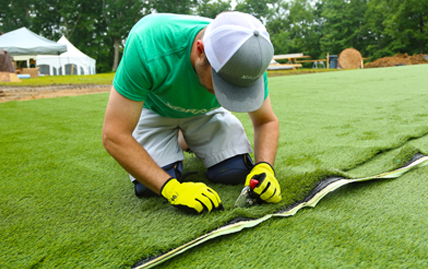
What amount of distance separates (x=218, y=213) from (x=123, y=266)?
13.7 inches

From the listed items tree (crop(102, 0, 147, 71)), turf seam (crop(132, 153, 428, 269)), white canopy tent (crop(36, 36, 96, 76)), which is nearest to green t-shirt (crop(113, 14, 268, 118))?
turf seam (crop(132, 153, 428, 269))

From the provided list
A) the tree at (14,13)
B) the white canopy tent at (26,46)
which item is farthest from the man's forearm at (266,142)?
the tree at (14,13)

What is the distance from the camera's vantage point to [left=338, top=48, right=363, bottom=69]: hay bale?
1473cm

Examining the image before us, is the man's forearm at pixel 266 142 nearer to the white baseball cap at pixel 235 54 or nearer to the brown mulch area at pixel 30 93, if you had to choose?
the white baseball cap at pixel 235 54

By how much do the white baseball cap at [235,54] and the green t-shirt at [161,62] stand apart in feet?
0.52

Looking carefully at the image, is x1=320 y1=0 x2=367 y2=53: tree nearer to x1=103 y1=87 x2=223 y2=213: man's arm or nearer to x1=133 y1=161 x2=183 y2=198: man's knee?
x1=133 y1=161 x2=183 y2=198: man's knee

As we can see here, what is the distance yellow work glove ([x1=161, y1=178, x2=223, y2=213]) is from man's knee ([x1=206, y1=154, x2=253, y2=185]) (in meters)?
0.31

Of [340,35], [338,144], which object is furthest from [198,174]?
[340,35]

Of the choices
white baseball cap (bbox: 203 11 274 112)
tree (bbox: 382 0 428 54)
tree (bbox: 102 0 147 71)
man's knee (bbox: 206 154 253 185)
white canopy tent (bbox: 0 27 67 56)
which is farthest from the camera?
tree (bbox: 102 0 147 71)

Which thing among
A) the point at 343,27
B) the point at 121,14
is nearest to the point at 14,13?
the point at 121,14

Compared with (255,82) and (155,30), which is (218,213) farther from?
(155,30)

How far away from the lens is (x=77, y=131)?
245 cm

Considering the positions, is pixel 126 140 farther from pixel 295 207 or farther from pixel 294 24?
pixel 294 24

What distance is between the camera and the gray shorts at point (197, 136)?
4.78 feet
